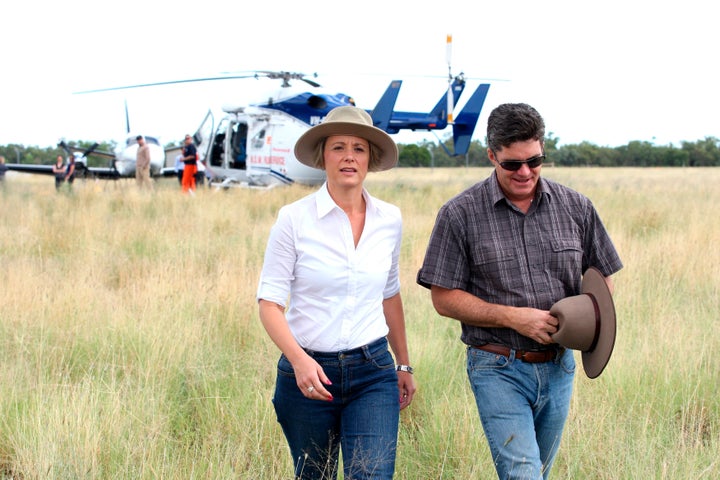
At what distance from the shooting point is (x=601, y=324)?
2510 mm

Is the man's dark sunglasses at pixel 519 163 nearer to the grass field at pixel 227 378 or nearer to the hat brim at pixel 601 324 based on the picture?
the hat brim at pixel 601 324

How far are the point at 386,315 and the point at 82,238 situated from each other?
744 centimetres

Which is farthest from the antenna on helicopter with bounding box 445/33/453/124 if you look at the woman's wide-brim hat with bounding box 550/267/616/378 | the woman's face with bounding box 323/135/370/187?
the woman's wide-brim hat with bounding box 550/267/616/378

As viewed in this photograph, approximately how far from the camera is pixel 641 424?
362cm

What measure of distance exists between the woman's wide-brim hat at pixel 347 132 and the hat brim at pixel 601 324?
2.88 feet

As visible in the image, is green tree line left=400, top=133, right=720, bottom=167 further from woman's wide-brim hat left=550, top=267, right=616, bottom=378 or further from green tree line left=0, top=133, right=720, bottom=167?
woman's wide-brim hat left=550, top=267, right=616, bottom=378

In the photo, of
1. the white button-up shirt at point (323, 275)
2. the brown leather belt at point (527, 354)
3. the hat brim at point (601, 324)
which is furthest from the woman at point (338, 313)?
the hat brim at point (601, 324)

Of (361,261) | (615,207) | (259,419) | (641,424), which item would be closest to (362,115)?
(361,261)

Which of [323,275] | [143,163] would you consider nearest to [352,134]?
[323,275]

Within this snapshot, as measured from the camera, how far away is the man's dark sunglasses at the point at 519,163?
2586 mm

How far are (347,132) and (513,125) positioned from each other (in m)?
0.60

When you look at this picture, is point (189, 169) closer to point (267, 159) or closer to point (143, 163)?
point (143, 163)

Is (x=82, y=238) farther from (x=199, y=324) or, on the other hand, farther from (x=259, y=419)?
(x=259, y=419)

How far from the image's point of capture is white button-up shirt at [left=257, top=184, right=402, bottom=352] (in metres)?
2.57
